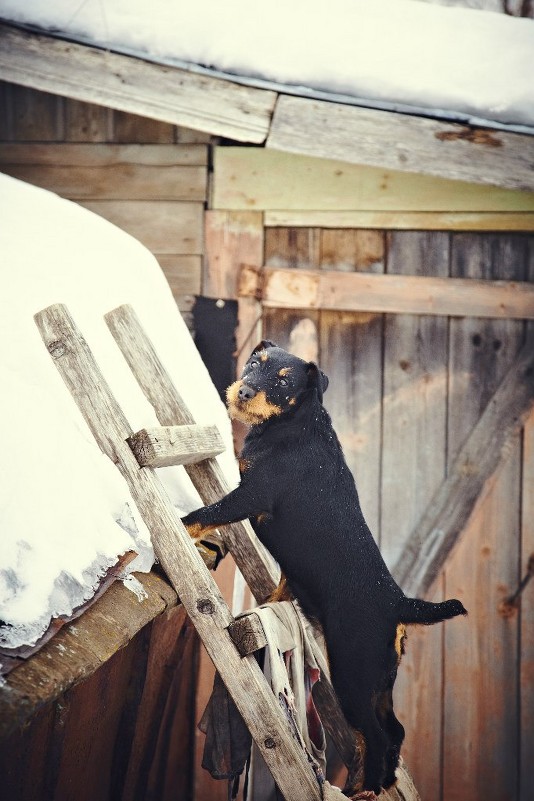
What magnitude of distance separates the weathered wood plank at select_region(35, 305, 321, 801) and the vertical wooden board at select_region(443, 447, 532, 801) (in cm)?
193

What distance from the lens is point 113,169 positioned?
364cm

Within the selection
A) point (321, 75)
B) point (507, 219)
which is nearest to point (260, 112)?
point (321, 75)

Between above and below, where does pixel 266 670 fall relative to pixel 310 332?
below

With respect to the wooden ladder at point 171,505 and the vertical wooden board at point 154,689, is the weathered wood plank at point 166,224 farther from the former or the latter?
the vertical wooden board at point 154,689

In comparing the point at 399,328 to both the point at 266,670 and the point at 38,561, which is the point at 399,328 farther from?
the point at 38,561

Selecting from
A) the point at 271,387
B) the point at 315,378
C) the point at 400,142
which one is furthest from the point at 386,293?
the point at 271,387

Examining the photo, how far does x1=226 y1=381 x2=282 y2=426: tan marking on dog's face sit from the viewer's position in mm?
2094

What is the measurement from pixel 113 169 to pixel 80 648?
2806 mm

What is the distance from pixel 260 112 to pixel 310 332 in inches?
41.4

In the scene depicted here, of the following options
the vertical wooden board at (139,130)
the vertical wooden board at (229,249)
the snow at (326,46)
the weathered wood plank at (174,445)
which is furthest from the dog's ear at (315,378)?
the vertical wooden board at (139,130)

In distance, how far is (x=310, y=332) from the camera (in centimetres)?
356

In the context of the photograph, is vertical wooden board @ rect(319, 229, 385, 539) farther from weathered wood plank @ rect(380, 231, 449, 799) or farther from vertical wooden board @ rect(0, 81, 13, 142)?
vertical wooden board @ rect(0, 81, 13, 142)

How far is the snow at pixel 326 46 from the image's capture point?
308 cm

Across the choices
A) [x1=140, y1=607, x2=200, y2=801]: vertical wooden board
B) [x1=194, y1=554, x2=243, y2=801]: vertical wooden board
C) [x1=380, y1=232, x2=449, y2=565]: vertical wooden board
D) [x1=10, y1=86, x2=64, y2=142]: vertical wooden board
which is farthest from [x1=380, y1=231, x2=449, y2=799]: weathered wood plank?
[x1=10, y1=86, x2=64, y2=142]: vertical wooden board
